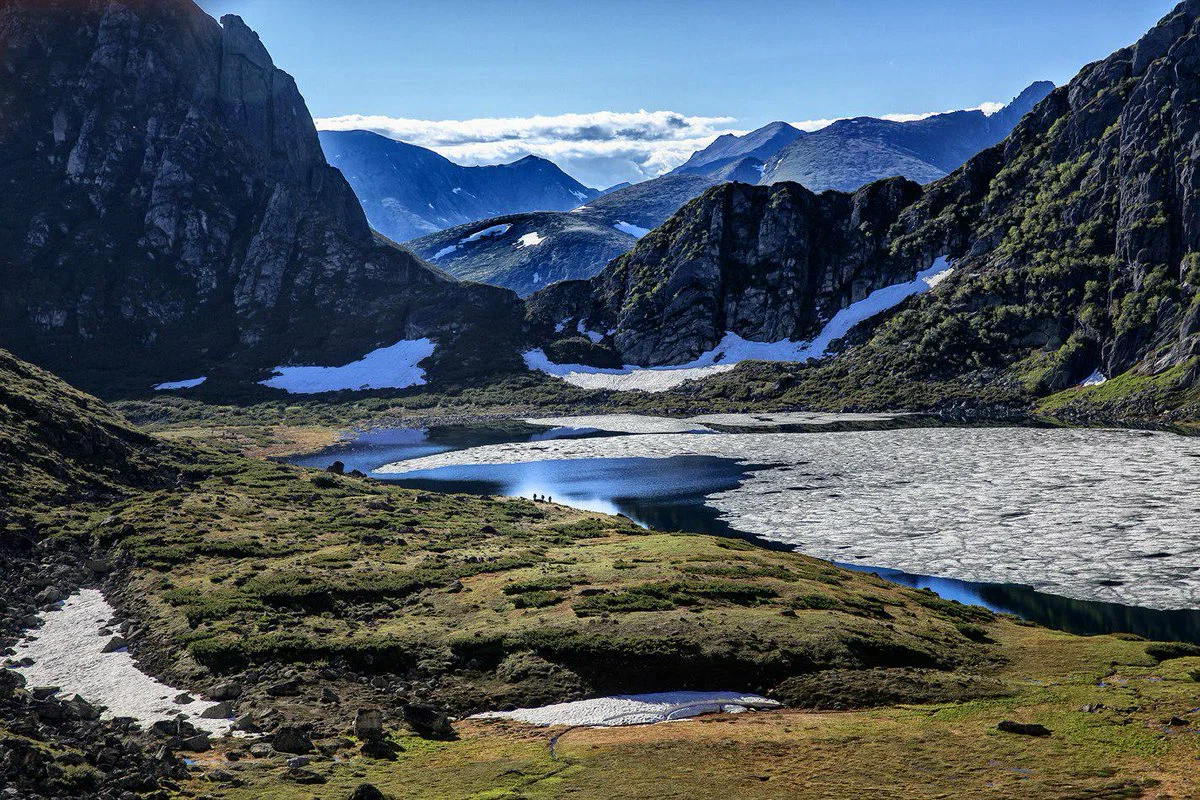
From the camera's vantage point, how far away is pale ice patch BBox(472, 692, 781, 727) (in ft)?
112

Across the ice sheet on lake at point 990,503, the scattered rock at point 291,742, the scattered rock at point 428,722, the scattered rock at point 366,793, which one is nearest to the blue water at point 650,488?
the ice sheet on lake at point 990,503

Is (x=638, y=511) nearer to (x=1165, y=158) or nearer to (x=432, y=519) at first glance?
(x=432, y=519)

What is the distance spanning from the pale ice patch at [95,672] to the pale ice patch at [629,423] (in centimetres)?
12656

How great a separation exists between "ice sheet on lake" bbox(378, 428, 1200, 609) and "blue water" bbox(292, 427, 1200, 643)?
1.59m

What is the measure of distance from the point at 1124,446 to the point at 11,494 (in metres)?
123

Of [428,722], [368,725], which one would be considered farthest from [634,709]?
[368,725]

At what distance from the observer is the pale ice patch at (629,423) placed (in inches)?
6718

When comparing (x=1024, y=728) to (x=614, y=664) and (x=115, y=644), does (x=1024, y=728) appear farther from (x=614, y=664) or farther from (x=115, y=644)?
(x=115, y=644)

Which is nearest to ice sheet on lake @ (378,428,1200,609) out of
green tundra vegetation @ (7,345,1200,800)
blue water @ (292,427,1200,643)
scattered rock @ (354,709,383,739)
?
blue water @ (292,427,1200,643)

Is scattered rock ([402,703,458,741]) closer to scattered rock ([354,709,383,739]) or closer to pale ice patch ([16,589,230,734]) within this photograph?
scattered rock ([354,709,383,739])

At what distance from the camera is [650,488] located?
109875mm

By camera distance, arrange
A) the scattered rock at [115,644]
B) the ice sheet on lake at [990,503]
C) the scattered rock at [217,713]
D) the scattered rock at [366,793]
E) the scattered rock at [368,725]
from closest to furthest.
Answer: the scattered rock at [366,793] < the scattered rock at [368,725] < the scattered rock at [217,713] < the scattered rock at [115,644] < the ice sheet on lake at [990,503]

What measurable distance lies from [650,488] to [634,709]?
75.0 meters

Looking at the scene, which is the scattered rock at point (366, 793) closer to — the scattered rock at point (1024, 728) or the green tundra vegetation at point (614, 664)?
the green tundra vegetation at point (614, 664)
